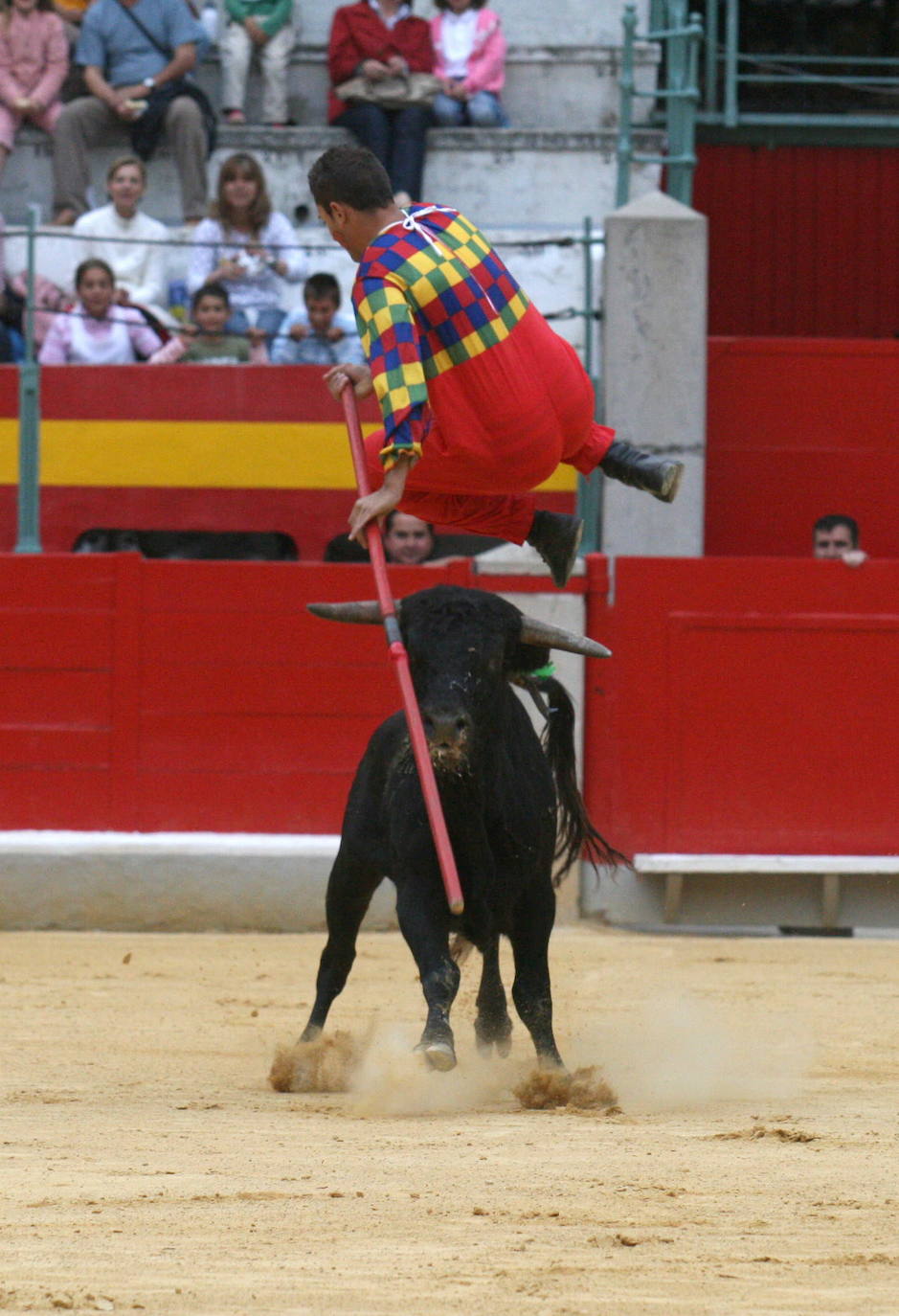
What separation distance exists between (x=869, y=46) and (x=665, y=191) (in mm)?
2080

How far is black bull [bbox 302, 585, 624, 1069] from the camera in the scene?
14.2 ft

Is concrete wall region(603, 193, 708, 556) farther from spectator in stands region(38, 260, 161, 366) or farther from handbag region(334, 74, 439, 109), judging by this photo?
handbag region(334, 74, 439, 109)

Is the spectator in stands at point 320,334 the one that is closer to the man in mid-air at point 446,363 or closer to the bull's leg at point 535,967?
the man in mid-air at point 446,363

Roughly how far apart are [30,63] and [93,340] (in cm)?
195

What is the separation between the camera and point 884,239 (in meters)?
11.1

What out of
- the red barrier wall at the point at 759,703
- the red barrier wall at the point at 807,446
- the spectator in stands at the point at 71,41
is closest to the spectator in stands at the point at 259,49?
the spectator in stands at the point at 71,41

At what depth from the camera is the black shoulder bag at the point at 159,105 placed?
957 cm

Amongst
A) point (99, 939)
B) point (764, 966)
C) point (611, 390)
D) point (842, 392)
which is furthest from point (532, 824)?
point (842, 392)

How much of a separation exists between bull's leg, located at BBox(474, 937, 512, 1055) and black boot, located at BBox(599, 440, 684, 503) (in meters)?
1.16

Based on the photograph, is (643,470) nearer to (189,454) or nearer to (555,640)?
(555,640)

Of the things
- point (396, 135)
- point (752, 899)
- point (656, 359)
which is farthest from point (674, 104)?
Result: point (752, 899)

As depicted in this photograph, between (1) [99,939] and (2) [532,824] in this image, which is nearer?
(2) [532,824]

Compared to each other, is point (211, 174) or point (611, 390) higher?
point (211, 174)

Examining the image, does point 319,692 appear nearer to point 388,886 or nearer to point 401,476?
point 388,886
